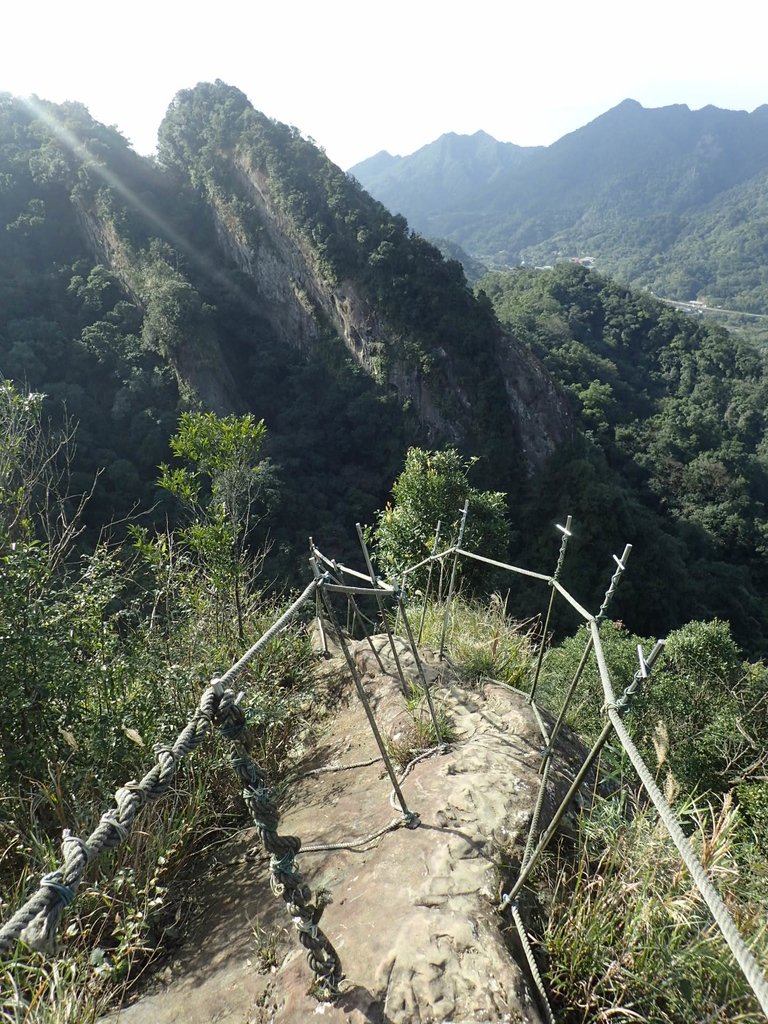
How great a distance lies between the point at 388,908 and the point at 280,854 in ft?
2.26

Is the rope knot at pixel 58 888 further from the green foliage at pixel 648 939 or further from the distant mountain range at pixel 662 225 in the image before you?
the distant mountain range at pixel 662 225

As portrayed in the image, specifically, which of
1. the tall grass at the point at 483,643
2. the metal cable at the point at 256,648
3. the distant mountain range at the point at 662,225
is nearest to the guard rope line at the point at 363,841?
the metal cable at the point at 256,648

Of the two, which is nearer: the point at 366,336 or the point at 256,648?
the point at 256,648

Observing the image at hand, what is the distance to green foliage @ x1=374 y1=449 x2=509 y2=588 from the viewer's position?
10141 mm

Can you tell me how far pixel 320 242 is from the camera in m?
38.0

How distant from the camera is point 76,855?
1156mm

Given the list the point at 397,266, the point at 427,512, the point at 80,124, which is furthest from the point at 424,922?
the point at 80,124

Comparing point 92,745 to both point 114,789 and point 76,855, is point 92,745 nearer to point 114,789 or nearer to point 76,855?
point 114,789

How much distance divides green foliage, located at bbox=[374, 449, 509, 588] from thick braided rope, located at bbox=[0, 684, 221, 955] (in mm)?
8068

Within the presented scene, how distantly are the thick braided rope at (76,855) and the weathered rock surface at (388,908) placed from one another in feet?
3.42

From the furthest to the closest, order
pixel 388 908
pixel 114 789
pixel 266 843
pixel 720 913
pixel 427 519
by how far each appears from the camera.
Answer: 1. pixel 427 519
2. pixel 114 789
3. pixel 388 908
4. pixel 266 843
5. pixel 720 913

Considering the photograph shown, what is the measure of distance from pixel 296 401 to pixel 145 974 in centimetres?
3801

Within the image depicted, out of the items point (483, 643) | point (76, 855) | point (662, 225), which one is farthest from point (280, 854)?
point (662, 225)

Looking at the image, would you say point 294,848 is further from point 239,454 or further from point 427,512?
point 427,512
